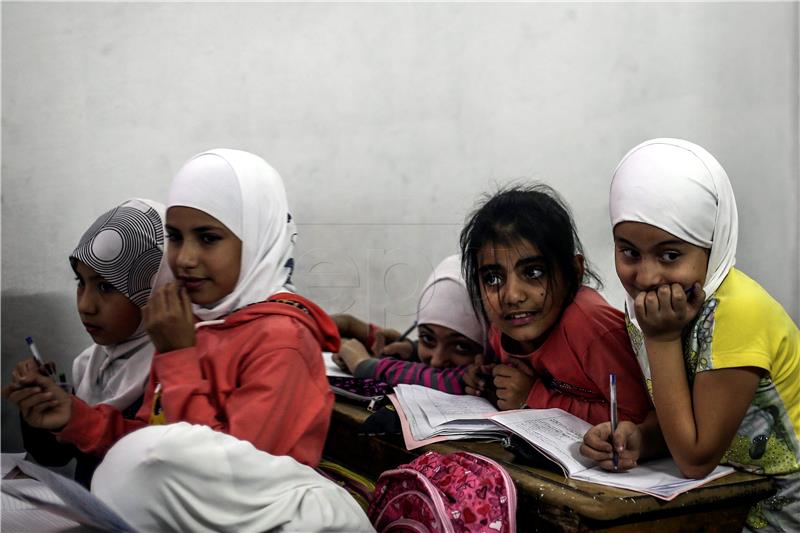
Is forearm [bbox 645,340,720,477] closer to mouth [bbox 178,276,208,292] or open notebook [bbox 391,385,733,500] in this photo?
open notebook [bbox 391,385,733,500]

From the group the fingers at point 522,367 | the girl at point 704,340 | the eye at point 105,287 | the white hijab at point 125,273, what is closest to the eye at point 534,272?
the fingers at point 522,367

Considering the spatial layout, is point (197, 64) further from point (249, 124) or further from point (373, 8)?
point (373, 8)

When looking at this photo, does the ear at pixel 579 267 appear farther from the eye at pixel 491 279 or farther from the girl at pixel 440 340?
the girl at pixel 440 340

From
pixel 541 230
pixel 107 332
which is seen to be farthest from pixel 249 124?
pixel 541 230

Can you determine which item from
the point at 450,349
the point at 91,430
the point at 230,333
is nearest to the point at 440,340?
the point at 450,349

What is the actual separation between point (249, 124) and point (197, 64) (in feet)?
0.72

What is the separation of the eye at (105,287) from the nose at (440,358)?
0.78 m

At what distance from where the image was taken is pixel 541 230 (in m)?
1.50

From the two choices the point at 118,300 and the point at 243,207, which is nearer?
the point at 243,207

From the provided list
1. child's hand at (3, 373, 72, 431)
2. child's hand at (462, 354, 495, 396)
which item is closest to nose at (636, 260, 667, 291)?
child's hand at (462, 354, 495, 396)

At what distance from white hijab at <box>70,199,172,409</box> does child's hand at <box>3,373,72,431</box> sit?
150mm

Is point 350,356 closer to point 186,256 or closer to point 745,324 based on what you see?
point 186,256

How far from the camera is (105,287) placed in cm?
149

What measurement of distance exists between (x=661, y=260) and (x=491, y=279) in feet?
1.34
